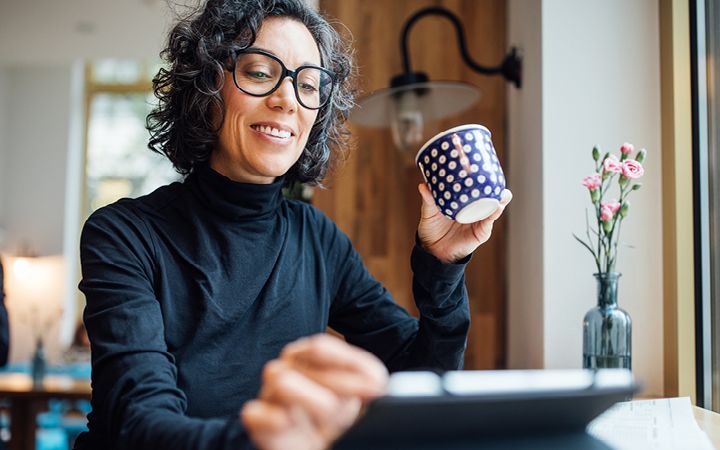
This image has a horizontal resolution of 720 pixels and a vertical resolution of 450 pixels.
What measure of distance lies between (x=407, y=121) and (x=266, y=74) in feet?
3.58

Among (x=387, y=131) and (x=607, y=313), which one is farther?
(x=387, y=131)

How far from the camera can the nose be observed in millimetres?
1035

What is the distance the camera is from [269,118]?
3.42 ft

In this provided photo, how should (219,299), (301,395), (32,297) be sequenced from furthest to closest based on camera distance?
(32,297) < (219,299) < (301,395)

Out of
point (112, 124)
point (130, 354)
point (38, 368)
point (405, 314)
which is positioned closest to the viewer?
point (130, 354)

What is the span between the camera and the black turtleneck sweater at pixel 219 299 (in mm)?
809

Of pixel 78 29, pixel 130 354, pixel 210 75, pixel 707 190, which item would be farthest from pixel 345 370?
pixel 78 29

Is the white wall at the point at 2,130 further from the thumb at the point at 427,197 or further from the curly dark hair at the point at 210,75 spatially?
the thumb at the point at 427,197

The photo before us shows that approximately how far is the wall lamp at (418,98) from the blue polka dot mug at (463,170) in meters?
1.12

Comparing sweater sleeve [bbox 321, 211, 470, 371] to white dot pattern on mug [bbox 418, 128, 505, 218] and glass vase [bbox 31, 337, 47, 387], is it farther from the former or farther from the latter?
glass vase [bbox 31, 337, 47, 387]

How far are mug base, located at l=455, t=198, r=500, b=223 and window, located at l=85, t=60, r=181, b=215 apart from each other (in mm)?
6776

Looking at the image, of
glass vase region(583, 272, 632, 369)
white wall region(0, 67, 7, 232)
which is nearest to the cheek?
glass vase region(583, 272, 632, 369)

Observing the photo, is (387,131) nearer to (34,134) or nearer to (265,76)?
(265,76)

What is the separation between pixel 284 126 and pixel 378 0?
58.9 inches
